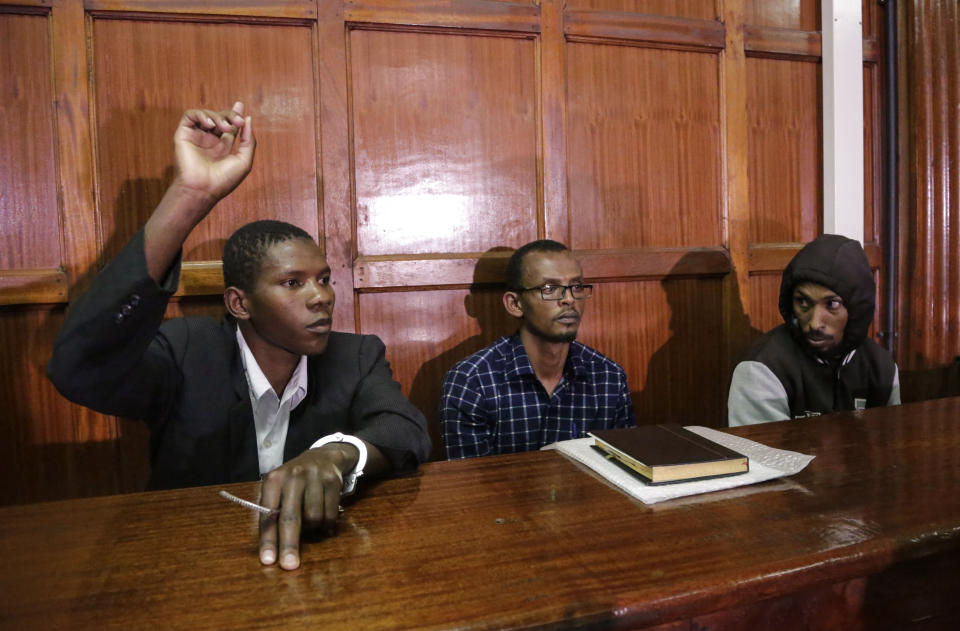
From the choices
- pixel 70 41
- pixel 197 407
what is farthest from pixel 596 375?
pixel 70 41

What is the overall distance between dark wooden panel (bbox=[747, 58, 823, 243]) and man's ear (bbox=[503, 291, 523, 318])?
47.0 inches

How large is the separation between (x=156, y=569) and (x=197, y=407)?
0.71 m

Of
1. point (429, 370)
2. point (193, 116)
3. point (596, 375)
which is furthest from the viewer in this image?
point (429, 370)

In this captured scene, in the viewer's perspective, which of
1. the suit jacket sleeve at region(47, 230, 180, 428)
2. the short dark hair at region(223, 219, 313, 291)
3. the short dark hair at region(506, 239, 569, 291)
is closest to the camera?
the suit jacket sleeve at region(47, 230, 180, 428)

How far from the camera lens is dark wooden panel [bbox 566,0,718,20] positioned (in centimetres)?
238

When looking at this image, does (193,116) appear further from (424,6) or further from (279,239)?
(424,6)

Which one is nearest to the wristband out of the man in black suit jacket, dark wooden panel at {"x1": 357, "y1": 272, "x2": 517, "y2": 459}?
the man in black suit jacket

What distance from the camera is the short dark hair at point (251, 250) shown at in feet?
4.90

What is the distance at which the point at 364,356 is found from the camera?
157 centimetres

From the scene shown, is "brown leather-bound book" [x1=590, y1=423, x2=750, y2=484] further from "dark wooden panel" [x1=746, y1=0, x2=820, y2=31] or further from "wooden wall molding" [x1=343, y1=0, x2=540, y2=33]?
"dark wooden panel" [x1=746, y1=0, x2=820, y2=31]

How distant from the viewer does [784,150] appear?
8.70ft

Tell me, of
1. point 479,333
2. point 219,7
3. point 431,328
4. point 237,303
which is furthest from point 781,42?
point 237,303

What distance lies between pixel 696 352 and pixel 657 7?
56.7 inches

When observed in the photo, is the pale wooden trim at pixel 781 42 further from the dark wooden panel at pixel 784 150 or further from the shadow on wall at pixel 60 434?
the shadow on wall at pixel 60 434
